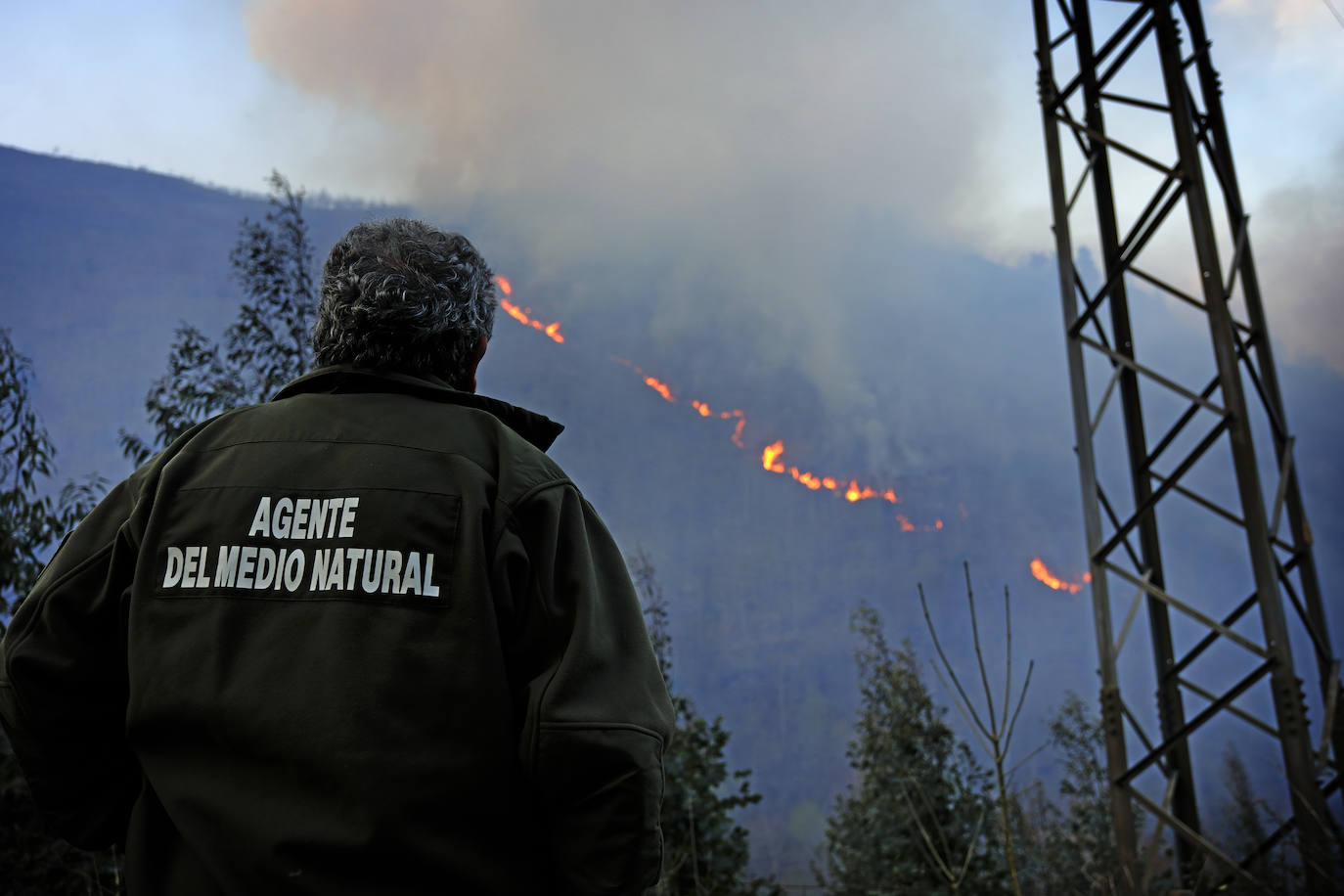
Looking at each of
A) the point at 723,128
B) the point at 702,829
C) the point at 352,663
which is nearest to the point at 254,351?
the point at 702,829

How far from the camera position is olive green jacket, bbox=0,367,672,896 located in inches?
34.9

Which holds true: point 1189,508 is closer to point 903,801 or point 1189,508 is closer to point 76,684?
point 903,801

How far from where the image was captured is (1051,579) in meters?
6.67

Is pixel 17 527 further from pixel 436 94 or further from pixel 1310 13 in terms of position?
pixel 1310 13

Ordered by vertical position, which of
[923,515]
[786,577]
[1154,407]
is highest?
[1154,407]

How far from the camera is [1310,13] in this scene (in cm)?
525

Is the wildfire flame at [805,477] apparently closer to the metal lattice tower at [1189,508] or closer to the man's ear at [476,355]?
the metal lattice tower at [1189,508]

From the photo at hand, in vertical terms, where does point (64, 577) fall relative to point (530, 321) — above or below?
below

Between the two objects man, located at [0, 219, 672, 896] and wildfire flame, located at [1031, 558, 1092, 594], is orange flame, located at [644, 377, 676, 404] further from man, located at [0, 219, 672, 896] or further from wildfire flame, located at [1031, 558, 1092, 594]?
man, located at [0, 219, 672, 896]

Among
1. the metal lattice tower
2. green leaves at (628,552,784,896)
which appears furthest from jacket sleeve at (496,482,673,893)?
green leaves at (628,552,784,896)

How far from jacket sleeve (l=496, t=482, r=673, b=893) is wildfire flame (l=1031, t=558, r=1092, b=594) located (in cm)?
633

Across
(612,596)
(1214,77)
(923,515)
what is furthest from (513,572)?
(923,515)

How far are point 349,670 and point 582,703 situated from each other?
0.78 ft

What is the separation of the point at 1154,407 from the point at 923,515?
1831 millimetres
